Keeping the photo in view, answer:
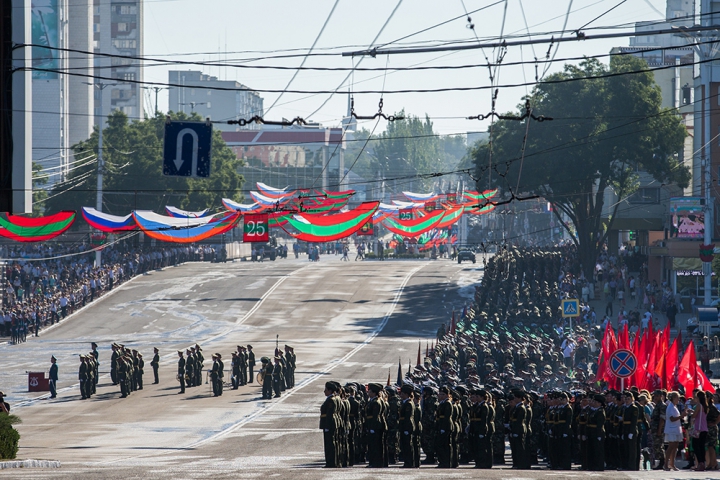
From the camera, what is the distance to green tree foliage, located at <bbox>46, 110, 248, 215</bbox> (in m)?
73.6

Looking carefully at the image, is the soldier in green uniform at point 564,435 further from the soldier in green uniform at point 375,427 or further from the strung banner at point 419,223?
the strung banner at point 419,223

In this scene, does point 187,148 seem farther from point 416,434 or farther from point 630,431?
point 630,431

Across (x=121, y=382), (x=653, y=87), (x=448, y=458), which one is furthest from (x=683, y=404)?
(x=653, y=87)

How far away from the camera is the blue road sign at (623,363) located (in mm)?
20484

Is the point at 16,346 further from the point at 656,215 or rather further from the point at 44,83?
the point at 44,83

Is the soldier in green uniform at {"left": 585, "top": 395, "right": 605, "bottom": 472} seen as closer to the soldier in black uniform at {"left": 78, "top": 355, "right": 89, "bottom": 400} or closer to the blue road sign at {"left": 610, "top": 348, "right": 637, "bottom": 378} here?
the blue road sign at {"left": 610, "top": 348, "right": 637, "bottom": 378}

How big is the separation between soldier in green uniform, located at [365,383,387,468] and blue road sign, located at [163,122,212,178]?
5889 millimetres

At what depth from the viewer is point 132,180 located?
73.9m

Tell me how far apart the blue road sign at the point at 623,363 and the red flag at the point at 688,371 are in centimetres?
229

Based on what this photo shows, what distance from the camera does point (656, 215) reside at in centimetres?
6241

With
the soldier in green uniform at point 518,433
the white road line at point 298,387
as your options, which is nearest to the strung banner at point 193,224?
the white road line at point 298,387

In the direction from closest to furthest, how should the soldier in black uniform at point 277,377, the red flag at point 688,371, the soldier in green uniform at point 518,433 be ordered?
the soldier in green uniform at point 518,433, the red flag at point 688,371, the soldier in black uniform at point 277,377

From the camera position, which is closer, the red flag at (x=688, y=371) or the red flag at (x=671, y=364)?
the red flag at (x=688, y=371)

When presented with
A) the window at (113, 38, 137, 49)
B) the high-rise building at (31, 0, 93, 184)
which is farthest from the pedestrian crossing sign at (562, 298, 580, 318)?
the window at (113, 38, 137, 49)
